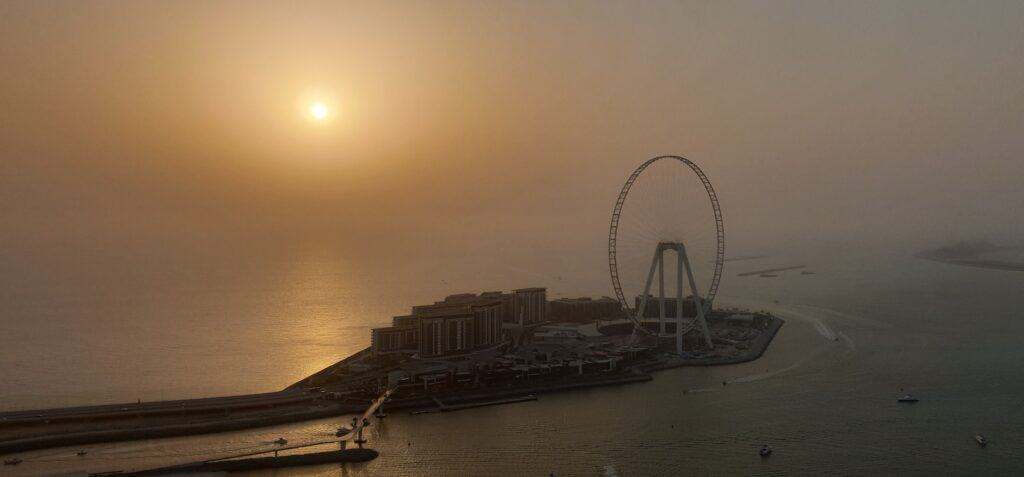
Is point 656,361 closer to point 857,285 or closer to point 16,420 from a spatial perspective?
point 16,420

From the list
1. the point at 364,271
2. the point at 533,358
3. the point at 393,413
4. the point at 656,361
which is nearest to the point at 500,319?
the point at 533,358

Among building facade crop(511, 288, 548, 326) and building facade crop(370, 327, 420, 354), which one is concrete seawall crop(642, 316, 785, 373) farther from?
building facade crop(370, 327, 420, 354)

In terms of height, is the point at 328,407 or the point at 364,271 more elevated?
the point at 364,271

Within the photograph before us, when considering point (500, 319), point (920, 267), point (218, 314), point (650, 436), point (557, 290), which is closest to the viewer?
point (650, 436)

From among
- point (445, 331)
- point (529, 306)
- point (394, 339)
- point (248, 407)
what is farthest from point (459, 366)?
point (529, 306)

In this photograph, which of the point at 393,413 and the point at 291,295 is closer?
the point at 393,413

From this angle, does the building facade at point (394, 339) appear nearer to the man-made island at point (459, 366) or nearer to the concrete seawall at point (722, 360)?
the man-made island at point (459, 366)
